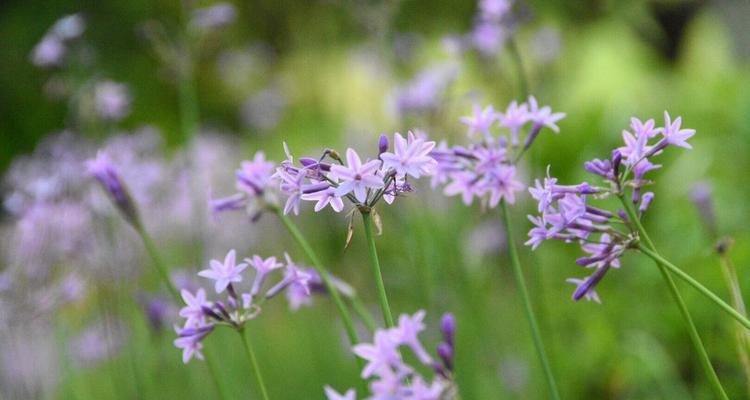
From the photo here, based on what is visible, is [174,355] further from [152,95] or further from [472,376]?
[152,95]

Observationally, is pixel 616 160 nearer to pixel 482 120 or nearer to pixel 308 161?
pixel 482 120

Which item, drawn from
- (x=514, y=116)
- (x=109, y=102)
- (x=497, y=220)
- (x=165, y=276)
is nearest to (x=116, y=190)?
(x=165, y=276)

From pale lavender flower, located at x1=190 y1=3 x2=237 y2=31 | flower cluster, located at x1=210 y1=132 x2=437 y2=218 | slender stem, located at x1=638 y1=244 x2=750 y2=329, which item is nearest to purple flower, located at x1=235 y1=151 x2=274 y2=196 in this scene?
flower cluster, located at x1=210 y1=132 x2=437 y2=218

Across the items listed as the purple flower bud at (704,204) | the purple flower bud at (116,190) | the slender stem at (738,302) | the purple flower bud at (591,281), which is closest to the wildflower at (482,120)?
the purple flower bud at (591,281)

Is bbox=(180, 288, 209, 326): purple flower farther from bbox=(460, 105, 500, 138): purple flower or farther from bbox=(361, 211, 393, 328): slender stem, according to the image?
bbox=(460, 105, 500, 138): purple flower

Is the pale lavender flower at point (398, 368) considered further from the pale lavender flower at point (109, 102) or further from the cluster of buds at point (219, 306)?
the pale lavender flower at point (109, 102)

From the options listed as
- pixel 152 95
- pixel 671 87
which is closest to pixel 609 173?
pixel 671 87
